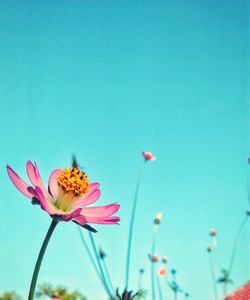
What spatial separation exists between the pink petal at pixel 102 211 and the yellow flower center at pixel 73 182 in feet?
0.22

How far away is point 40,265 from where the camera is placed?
1.62 feet

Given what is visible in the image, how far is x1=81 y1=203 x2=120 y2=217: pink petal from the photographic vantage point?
63 centimetres

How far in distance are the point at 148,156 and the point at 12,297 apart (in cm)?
506

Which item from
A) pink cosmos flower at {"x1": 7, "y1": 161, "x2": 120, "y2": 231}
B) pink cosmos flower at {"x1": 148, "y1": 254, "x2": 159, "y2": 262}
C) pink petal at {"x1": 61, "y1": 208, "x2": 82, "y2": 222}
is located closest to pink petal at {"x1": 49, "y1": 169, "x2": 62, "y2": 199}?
pink cosmos flower at {"x1": 7, "y1": 161, "x2": 120, "y2": 231}

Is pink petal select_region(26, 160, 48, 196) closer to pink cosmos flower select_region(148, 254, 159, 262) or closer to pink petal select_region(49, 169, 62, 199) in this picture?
pink petal select_region(49, 169, 62, 199)

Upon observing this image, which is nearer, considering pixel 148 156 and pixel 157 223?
pixel 148 156

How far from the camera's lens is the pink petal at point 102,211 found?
2.08 ft

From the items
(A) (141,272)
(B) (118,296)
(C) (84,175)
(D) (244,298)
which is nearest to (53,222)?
(B) (118,296)

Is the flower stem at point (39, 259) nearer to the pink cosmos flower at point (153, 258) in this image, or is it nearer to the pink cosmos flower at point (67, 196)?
the pink cosmos flower at point (67, 196)

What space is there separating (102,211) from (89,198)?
0.20 ft

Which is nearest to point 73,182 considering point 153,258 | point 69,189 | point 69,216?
point 69,189

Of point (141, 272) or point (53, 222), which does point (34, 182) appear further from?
point (141, 272)

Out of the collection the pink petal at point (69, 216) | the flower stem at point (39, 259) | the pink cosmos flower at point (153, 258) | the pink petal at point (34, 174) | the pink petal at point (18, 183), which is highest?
the pink cosmos flower at point (153, 258)

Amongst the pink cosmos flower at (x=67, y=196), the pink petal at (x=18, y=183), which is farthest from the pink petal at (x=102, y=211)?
the pink petal at (x=18, y=183)
